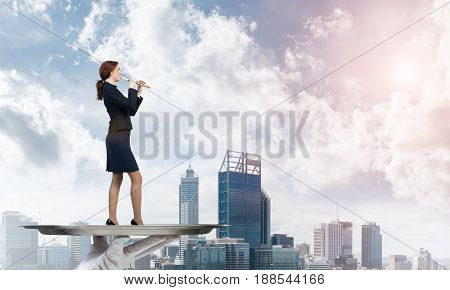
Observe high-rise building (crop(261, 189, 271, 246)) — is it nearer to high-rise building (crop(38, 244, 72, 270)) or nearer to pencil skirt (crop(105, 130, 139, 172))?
high-rise building (crop(38, 244, 72, 270))

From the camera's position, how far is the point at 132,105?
15.9 ft

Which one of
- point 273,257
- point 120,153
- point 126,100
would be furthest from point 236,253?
point 126,100

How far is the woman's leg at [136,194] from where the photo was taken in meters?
4.88

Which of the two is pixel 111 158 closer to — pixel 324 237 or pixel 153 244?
pixel 153 244

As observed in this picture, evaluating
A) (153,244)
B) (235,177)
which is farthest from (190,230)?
(235,177)

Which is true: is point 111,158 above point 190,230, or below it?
above

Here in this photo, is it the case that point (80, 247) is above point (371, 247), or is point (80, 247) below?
Answer: above

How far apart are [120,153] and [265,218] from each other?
22.7m

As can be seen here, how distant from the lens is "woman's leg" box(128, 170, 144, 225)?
16.0 feet

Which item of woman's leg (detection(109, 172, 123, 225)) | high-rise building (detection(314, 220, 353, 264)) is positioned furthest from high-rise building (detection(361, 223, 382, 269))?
woman's leg (detection(109, 172, 123, 225))

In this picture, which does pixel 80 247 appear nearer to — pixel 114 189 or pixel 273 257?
pixel 114 189

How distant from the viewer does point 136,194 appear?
488cm

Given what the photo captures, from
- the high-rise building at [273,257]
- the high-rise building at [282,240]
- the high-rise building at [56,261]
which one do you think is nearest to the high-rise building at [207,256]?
the high-rise building at [273,257]

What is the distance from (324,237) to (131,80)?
2372 cm
